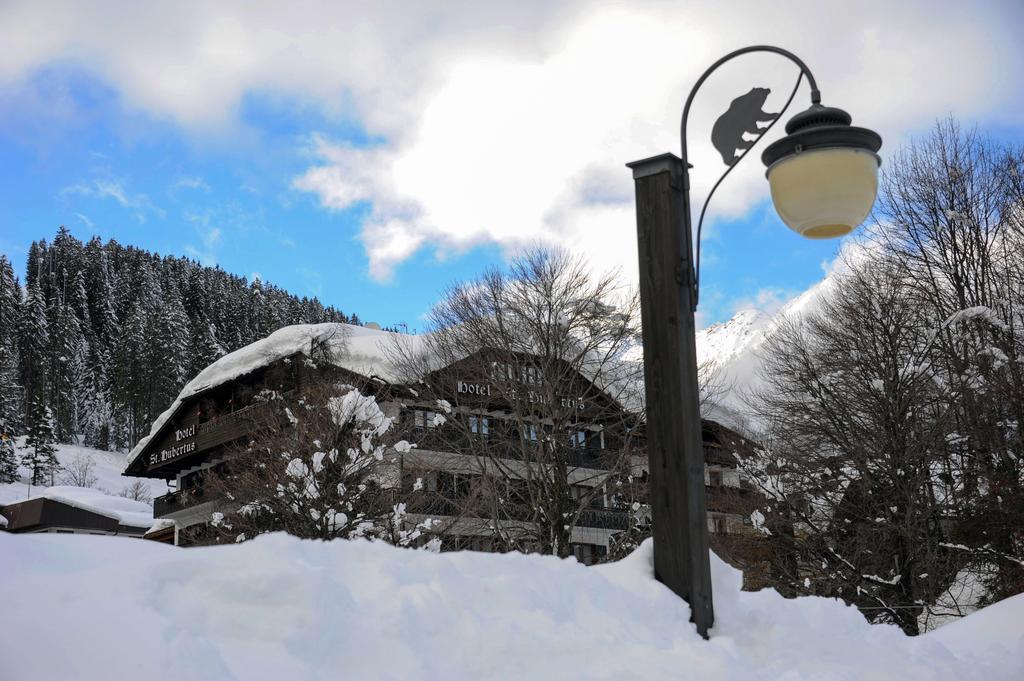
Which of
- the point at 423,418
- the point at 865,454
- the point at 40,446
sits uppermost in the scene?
the point at 40,446

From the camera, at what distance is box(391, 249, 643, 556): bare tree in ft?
84.5

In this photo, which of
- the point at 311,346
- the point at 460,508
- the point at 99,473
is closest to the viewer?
the point at 460,508

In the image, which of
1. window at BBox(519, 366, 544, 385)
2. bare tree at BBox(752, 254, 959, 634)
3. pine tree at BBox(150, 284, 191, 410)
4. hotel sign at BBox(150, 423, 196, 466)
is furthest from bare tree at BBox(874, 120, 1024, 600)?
pine tree at BBox(150, 284, 191, 410)

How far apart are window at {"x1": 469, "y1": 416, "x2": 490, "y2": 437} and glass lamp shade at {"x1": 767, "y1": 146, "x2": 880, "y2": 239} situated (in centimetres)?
2271

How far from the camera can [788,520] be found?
25594 mm

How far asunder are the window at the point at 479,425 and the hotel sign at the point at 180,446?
1891cm

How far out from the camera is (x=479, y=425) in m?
28.4

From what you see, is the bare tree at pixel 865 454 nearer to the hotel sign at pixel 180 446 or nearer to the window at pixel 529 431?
the window at pixel 529 431

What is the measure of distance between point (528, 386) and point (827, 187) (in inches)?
839

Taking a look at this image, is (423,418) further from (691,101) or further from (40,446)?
(40,446)

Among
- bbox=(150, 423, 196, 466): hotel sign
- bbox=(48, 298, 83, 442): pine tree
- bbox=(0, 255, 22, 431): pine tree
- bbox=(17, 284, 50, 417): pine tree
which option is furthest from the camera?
bbox=(17, 284, 50, 417): pine tree

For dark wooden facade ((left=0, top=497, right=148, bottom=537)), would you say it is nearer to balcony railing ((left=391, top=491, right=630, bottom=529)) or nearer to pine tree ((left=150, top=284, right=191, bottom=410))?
balcony railing ((left=391, top=491, right=630, bottom=529))

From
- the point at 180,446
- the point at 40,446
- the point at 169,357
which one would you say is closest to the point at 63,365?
the point at 169,357

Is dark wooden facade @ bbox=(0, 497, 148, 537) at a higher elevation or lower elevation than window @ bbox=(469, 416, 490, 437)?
lower
